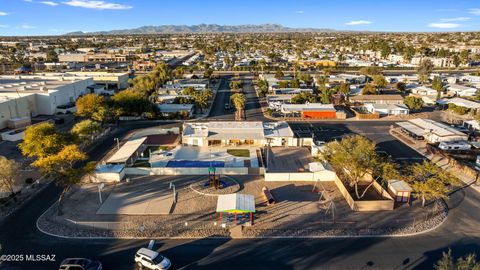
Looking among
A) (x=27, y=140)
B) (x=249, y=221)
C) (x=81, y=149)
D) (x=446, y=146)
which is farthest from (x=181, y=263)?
(x=446, y=146)

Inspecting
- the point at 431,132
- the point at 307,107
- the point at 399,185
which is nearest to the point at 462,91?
the point at 431,132

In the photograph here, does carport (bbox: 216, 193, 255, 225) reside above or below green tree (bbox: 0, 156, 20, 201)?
below

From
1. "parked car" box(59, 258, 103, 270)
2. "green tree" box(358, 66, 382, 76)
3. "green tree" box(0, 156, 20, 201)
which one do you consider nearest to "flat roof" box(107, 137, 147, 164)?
"green tree" box(0, 156, 20, 201)

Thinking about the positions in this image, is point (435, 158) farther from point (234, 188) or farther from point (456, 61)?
point (456, 61)

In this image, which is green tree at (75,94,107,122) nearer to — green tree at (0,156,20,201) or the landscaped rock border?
green tree at (0,156,20,201)

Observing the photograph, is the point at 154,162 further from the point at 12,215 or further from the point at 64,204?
the point at 12,215

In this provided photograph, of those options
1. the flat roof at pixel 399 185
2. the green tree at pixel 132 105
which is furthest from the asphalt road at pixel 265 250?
the green tree at pixel 132 105
